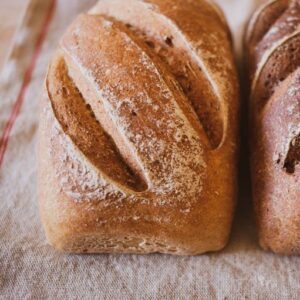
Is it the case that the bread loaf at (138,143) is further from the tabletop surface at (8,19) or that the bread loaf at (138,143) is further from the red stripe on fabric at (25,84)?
the tabletop surface at (8,19)

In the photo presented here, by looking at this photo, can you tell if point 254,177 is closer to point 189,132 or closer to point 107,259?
point 189,132

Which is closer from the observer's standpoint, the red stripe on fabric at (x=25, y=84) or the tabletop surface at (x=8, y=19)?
the red stripe on fabric at (x=25, y=84)

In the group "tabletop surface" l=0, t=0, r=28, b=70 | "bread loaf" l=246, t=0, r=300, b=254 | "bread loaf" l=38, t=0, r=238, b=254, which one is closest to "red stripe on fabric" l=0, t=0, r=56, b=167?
"tabletop surface" l=0, t=0, r=28, b=70

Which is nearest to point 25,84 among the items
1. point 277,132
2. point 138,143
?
point 138,143

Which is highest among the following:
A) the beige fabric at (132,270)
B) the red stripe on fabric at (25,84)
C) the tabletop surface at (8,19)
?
the tabletop surface at (8,19)

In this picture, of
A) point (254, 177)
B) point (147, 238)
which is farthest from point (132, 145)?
point (254, 177)

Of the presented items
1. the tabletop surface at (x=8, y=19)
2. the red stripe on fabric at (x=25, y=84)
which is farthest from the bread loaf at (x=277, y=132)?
the tabletop surface at (x=8, y=19)
